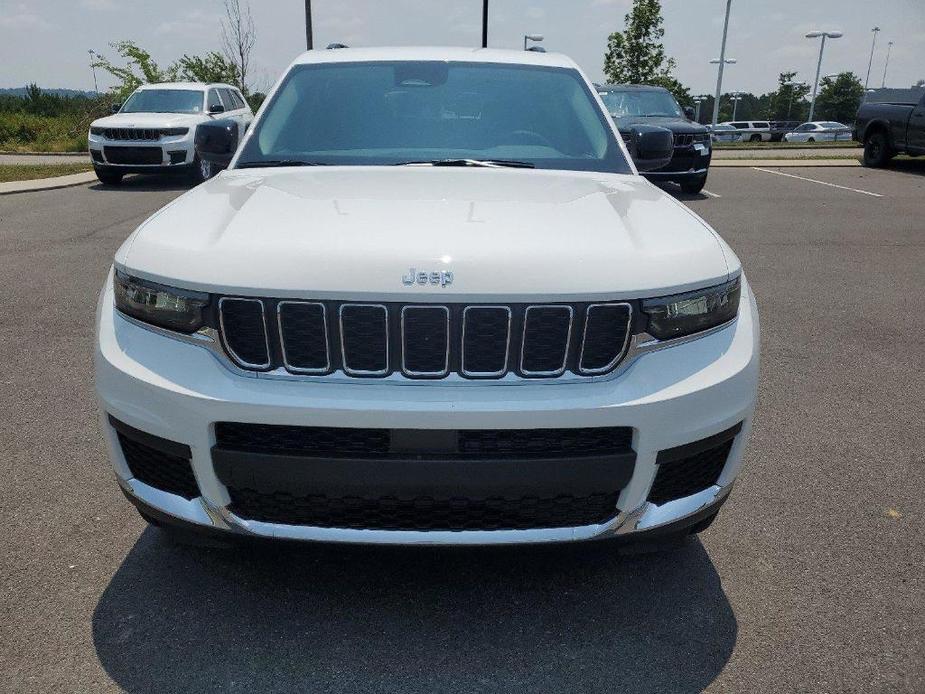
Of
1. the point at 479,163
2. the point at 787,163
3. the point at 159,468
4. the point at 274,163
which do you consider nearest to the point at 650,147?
the point at 479,163

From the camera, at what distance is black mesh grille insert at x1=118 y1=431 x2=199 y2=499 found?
7.40ft

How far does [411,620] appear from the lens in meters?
2.50

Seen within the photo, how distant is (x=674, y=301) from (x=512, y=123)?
1707 millimetres

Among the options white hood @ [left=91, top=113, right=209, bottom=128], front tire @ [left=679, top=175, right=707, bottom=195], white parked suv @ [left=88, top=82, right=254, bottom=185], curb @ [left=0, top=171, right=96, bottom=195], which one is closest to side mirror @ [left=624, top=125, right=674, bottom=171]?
front tire @ [left=679, top=175, right=707, bottom=195]

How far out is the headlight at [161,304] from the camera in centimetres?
220

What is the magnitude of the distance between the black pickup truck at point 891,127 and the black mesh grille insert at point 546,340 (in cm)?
1742

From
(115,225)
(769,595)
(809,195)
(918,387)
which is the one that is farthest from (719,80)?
(769,595)

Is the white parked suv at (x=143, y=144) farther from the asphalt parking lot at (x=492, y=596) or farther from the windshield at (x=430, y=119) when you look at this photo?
the asphalt parking lot at (x=492, y=596)

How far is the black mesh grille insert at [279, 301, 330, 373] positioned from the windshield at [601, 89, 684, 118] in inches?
507

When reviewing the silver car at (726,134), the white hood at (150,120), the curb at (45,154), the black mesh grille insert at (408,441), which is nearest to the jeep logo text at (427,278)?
the black mesh grille insert at (408,441)

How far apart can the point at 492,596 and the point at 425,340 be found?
957 mm

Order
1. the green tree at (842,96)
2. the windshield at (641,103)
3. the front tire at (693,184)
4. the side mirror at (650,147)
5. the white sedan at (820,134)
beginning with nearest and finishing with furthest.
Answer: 1. the side mirror at (650,147)
2. the front tire at (693,184)
3. the windshield at (641,103)
4. the white sedan at (820,134)
5. the green tree at (842,96)

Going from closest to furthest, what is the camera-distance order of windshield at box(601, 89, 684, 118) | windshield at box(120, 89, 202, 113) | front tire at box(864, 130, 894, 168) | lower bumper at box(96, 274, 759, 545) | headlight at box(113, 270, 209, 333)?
lower bumper at box(96, 274, 759, 545), headlight at box(113, 270, 209, 333), windshield at box(601, 89, 684, 118), windshield at box(120, 89, 202, 113), front tire at box(864, 130, 894, 168)

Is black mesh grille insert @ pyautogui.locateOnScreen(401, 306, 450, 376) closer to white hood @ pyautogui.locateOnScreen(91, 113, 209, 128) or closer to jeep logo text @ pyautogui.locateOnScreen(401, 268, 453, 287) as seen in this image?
jeep logo text @ pyautogui.locateOnScreen(401, 268, 453, 287)
